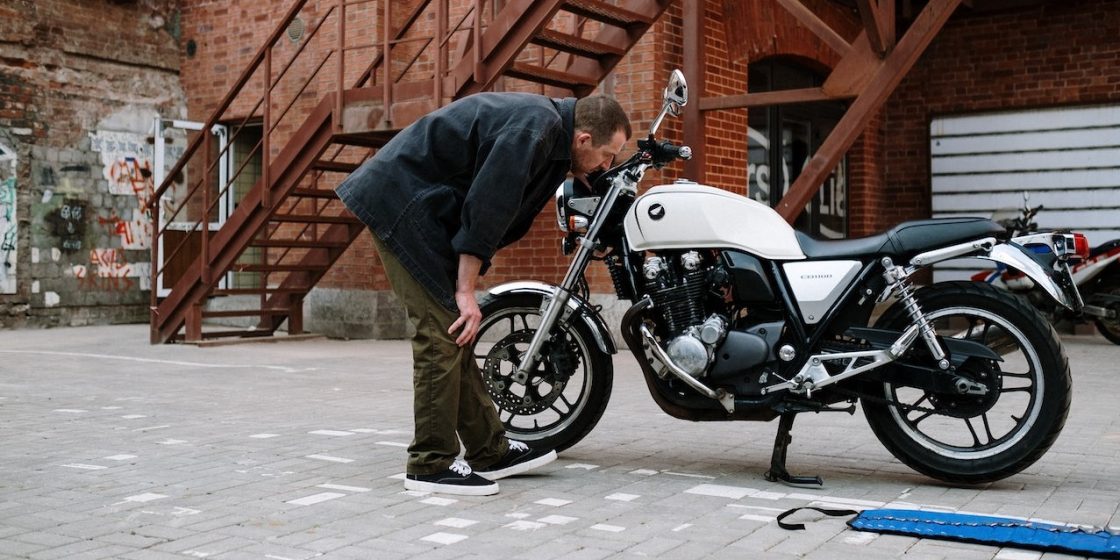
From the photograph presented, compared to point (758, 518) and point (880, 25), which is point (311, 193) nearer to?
point (880, 25)

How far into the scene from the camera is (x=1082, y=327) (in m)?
12.7

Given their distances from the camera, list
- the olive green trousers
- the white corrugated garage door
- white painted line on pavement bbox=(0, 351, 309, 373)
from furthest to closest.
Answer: the white corrugated garage door, white painted line on pavement bbox=(0, 351, 309, 373), the olive green trousers

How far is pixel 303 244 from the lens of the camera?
11.2 m

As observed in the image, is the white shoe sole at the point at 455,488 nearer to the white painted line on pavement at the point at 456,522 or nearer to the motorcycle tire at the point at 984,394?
the white painted line on pavement at the point at 456,522

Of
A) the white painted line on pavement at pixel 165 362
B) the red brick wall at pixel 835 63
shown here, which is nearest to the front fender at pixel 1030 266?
the white painted line on pavement at pixel 165 362

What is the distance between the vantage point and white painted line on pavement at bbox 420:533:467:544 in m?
3.61

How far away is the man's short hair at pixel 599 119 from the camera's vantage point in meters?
4.45

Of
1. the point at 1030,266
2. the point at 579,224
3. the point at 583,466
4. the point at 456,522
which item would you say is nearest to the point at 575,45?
the point at 579,224

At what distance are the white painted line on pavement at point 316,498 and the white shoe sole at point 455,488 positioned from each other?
268 millimetres

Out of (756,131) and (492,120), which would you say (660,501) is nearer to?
(492,120)

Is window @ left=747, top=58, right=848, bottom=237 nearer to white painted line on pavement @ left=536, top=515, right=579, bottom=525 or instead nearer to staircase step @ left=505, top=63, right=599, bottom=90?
staircase step @ left=505, top=63, right=599, bottom=90

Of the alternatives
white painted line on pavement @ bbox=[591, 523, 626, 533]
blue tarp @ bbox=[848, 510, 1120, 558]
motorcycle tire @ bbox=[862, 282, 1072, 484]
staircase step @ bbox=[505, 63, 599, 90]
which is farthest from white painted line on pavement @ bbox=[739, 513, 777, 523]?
staircase step @ bbox=[505, 63, 599, 90]

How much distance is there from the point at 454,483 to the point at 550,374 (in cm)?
82

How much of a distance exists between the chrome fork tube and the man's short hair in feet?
1.06
